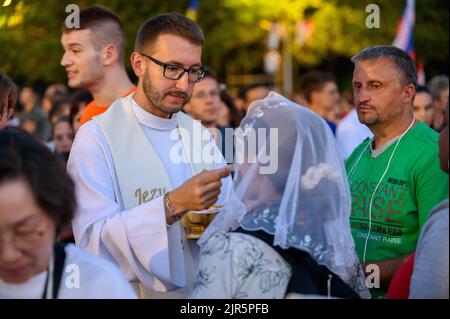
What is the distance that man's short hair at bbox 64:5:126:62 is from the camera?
5781 mm

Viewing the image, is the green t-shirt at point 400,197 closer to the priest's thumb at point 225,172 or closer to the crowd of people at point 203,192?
the crowd of people at point 203,192

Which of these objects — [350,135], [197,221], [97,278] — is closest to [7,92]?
[197,221]

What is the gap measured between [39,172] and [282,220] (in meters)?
0.95

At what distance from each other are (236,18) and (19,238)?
26.8 m

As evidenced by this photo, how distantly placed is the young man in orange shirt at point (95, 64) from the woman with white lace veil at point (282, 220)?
2.71 meters

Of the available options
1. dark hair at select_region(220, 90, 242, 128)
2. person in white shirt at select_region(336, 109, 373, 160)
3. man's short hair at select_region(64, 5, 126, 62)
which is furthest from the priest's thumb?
dark hair at select_region(220, 90, 242, 128)

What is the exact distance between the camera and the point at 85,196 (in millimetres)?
4027

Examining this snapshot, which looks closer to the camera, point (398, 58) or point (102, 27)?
point (398, 58)

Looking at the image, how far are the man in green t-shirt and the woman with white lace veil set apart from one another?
101 centimetres

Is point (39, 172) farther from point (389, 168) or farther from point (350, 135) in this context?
point (350, 135)

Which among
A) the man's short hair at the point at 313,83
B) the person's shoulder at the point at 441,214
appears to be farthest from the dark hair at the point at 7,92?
the man's short hair at the point at 313,83

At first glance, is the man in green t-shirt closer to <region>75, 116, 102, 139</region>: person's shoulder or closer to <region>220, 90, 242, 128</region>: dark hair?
<region>75, 116, 102, 139</region>: person's shoulder

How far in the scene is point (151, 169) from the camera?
4.35 m
